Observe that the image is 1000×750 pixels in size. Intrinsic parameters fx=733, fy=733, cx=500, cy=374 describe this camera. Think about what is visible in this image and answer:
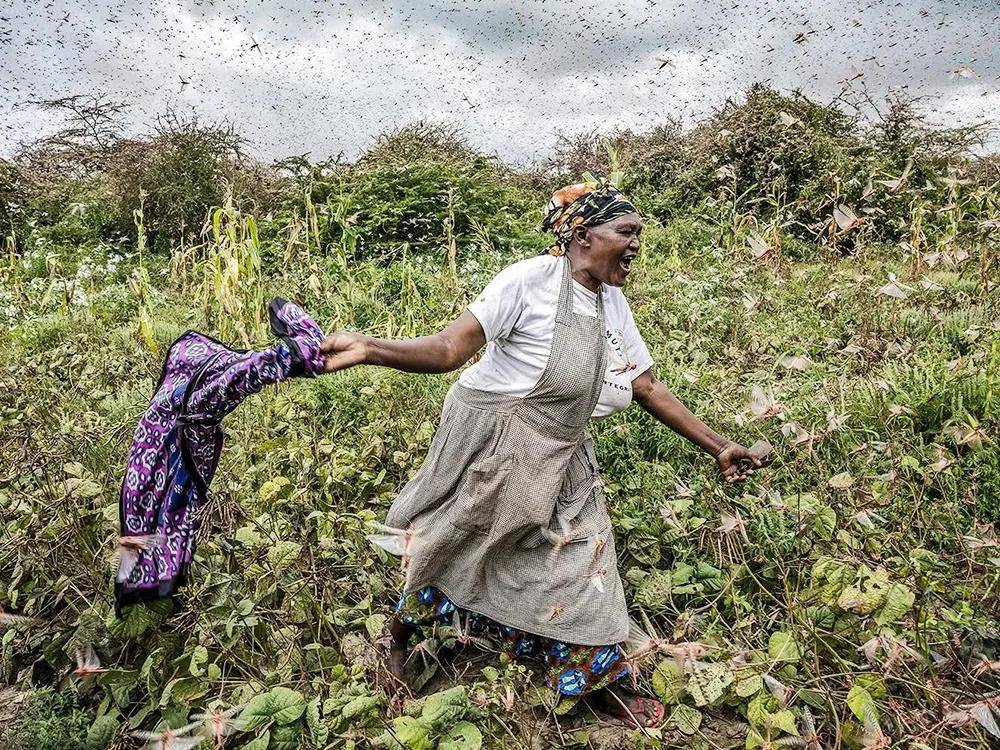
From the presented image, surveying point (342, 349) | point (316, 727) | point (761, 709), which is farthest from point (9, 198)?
point (761, 709)

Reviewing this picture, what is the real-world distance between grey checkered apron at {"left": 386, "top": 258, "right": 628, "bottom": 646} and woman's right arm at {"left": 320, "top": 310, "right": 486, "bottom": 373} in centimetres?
21

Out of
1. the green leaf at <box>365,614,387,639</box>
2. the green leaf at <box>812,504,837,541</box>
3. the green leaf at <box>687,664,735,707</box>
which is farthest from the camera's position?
the green leaf at <box>812,504,837,541</box>

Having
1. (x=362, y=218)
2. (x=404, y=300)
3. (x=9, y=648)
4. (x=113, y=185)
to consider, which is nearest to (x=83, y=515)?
(x=9, y=648)

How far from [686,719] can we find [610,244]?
3.97 ft

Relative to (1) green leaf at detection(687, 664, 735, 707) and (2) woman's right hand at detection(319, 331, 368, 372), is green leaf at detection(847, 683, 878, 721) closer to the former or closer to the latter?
(1) green leaf at detection(687, 664, 735, 707)

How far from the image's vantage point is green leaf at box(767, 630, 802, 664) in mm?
1775

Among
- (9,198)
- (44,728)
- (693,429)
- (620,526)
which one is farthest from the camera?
(9,198)

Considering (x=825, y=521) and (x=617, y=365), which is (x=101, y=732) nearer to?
(x=617, y=365)

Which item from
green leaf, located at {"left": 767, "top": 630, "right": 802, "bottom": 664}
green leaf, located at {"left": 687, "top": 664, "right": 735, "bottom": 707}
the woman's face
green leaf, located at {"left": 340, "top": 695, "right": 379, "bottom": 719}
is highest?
the woman's face

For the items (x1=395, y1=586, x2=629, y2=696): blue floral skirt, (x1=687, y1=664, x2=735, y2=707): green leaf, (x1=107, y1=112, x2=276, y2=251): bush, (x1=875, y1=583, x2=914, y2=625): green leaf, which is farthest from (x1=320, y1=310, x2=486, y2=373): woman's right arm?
(x1=107, y1=112, x2=276, y2=251): bush

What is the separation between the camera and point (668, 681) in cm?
182

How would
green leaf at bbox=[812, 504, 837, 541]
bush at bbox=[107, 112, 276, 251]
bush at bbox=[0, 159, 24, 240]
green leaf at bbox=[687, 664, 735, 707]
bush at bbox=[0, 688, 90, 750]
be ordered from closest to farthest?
1. green leaf at bbox=[687, 664, 735, 707]
2. bush at bbox=[0, 688, 90, 750]
3. green leaf at bbox=[812, 504, 837, 541]
4. bush at bbox=[107, 112, 276, 251]
5. bush at bbox=[0, 159, 24, 240]

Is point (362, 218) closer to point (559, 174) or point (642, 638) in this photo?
point (559, 174)

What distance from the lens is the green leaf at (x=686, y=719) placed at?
1730mm
